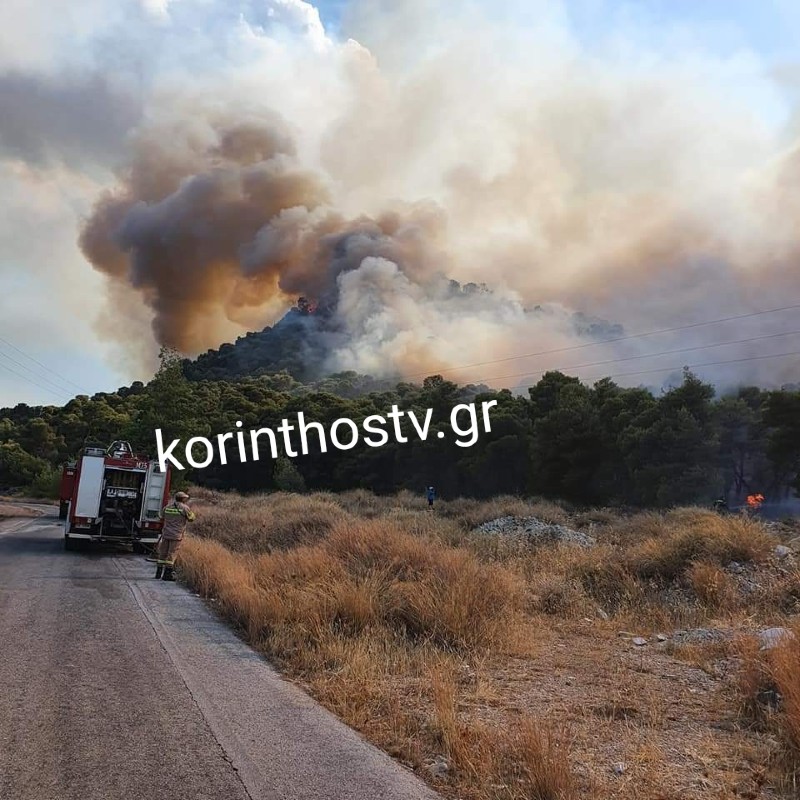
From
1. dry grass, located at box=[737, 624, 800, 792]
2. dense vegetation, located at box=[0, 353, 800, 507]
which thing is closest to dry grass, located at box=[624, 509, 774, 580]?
dry grass, located at box=[737, 624, 800, 792]

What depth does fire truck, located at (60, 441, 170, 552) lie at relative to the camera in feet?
56.7

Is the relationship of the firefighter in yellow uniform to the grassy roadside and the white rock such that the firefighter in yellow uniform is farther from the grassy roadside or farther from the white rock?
the white rock

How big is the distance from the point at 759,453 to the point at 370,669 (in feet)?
131

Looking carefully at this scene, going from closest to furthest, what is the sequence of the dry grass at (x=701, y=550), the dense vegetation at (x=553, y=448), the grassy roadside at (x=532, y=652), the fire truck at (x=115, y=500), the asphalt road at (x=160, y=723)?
the asphalt road at (x=160, y=723) → the grassy roadside at (x=532, y=652) → the dry grass at (x=701, y=550) → the fire truck at (x=115, y=500) → the dense vegetation at (x=553, y=448)

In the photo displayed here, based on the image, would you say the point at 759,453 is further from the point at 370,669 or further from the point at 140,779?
the point at 140,779

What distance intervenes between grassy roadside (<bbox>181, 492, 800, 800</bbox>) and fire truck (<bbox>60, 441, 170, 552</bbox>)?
4.39 meters

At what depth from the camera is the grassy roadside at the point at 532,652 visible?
4141 mm

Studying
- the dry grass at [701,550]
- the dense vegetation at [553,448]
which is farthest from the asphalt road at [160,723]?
the dense vegetation at [553,448]

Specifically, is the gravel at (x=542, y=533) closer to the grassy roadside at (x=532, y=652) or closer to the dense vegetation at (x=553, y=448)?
the grassy roadside at (x=532, y=652)

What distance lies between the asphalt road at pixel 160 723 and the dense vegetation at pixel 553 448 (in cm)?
2407

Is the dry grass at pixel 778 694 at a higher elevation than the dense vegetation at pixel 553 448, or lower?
lower

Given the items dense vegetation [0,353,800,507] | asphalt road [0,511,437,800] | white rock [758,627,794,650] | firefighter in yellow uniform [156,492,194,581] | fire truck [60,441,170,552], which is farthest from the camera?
dense vegetation [0,353,800,507]

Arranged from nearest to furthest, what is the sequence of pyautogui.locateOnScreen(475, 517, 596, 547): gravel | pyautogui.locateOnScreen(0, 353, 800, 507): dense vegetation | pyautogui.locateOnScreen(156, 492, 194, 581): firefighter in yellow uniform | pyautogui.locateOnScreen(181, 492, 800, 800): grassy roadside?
pyautogui.locateOnScreen(181, 492, 800, 800): grassy roadside, pyautogui.locateOnScreen(156, 492, 194, 581): firefighter in yellow uniform, pyautogui.locateOnScreen(475, 517, 596, 547): gravel, pyautogui.locateOnScreen(0, 353, 800, 507): dense vegetation

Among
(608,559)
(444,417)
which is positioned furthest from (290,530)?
(444,417)
